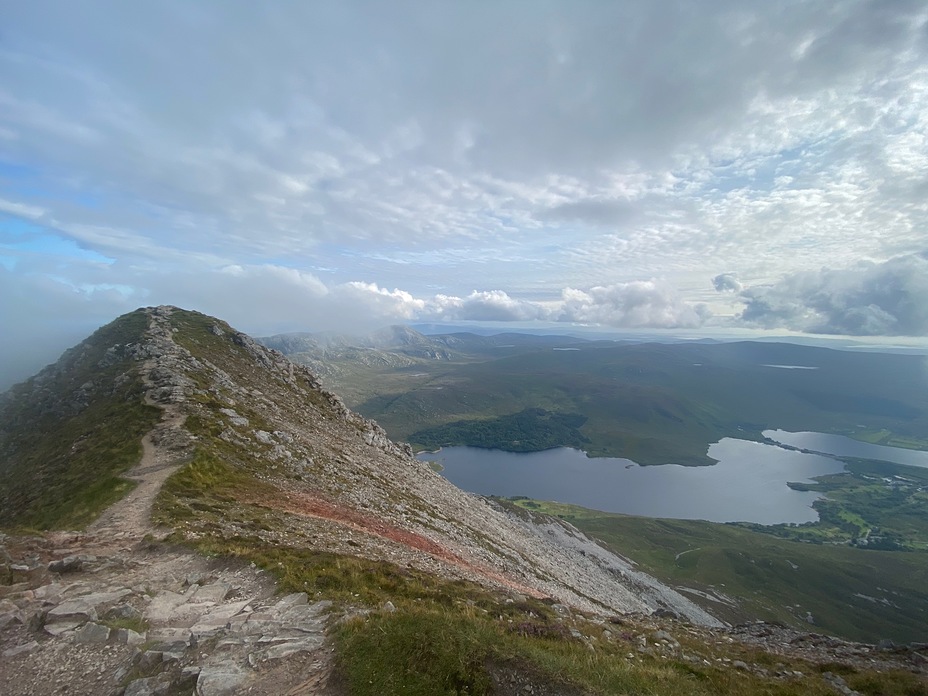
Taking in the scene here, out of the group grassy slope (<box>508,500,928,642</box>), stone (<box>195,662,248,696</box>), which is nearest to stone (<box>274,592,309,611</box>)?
stone (<box>195,662,248,696</box>)

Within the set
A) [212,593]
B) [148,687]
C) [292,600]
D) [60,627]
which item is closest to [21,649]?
[60,627]

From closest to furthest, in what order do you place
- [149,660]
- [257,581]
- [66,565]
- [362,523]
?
[149,660], [66,565], [257,581], [362,523]

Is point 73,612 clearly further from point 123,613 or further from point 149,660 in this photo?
point 149,660

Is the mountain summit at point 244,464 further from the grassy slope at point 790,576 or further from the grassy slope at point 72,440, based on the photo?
the grassy slope at point 790,576

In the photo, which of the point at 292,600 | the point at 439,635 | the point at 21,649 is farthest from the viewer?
the point at 292,600

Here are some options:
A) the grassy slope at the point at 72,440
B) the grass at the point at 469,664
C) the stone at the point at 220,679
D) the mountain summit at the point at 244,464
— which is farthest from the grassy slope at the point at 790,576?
the grassy slope at the point at 72,440

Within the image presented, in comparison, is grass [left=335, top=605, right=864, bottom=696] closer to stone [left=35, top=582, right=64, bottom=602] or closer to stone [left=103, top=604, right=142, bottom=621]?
stone [left=103, top=604, right=142, bottom=621]

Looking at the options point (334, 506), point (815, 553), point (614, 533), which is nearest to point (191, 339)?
point (334, 506)
